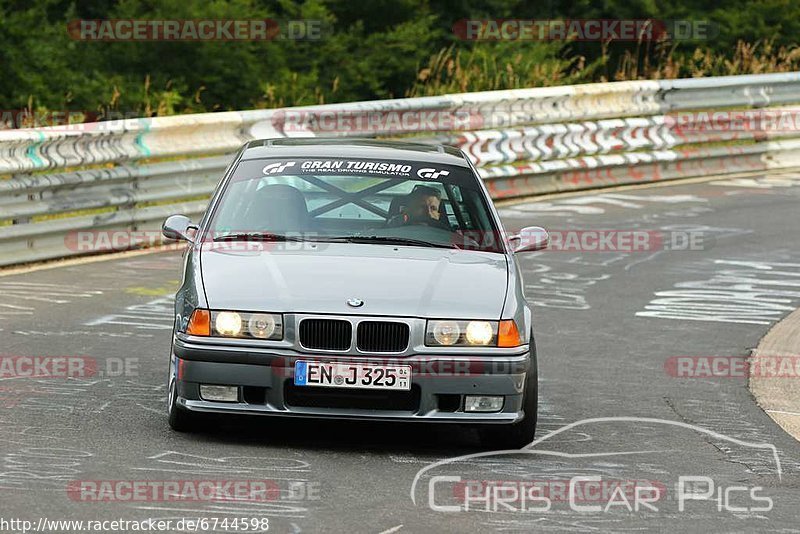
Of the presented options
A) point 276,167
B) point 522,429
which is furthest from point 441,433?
point 276,167

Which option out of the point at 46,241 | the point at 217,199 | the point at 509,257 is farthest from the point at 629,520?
the point at 46,241

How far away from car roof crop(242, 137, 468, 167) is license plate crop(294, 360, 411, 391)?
6.49 feet

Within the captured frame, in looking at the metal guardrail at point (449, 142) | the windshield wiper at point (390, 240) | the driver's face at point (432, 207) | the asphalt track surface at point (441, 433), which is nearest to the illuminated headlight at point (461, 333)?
the asphalt track surface at point (441, 433)

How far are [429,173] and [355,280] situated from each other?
4.88 ft

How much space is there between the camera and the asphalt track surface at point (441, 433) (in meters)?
6.61

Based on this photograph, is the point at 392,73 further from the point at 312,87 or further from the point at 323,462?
the point at 323,462

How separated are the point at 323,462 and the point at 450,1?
1096 inches

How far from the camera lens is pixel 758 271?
579 inches

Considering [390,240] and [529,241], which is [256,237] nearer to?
[390,240]

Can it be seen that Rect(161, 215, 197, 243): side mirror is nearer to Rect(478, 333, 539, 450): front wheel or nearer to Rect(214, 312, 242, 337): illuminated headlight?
Rect(214, 312, 242, 337): illuminated headlight

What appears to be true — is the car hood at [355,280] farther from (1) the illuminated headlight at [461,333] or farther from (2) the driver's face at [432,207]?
(2) the driver's face at [432,207]

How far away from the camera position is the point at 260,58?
30594mm

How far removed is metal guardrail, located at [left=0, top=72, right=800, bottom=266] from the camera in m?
13.9

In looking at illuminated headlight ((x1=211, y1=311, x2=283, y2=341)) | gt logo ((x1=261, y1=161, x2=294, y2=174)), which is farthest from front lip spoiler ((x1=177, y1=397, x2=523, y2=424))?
gt logo ((x1=261, y1=161, x2=294, y2=174))
